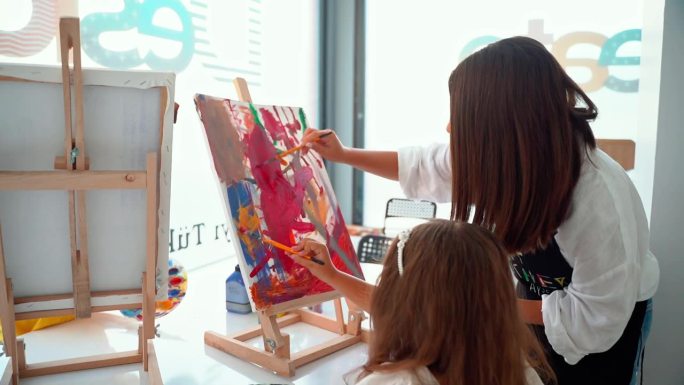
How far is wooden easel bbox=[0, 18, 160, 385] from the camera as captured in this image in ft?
A: 3.13

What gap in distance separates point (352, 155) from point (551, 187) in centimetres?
62

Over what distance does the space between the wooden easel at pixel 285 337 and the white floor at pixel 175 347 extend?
0.02 metres

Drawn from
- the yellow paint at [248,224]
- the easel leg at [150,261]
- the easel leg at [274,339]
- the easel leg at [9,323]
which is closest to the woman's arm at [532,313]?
the easel leg at [274,339]

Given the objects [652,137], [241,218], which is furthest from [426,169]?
[652,137]

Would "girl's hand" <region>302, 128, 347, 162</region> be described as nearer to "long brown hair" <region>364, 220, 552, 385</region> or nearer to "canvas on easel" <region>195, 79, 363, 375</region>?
"canvas on easel" <region>195, 79, 363, 375</region>

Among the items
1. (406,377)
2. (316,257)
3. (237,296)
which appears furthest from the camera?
(237,296)

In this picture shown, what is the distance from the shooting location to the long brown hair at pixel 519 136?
86 cm

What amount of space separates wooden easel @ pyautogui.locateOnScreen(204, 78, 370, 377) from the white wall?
1157 mm

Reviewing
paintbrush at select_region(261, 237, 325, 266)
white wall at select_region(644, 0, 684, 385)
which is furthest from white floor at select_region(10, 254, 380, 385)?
white wall at select_region(644, 0, 684, 385)

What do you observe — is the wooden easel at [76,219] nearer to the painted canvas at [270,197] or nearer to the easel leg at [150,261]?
the easel leg at [150,261]

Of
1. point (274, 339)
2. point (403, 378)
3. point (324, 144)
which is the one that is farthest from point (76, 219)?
point (403, 378)

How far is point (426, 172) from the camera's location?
1294 millimetres

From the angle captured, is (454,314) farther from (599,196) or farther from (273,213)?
(273,213)

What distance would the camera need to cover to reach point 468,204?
0.94 meters
